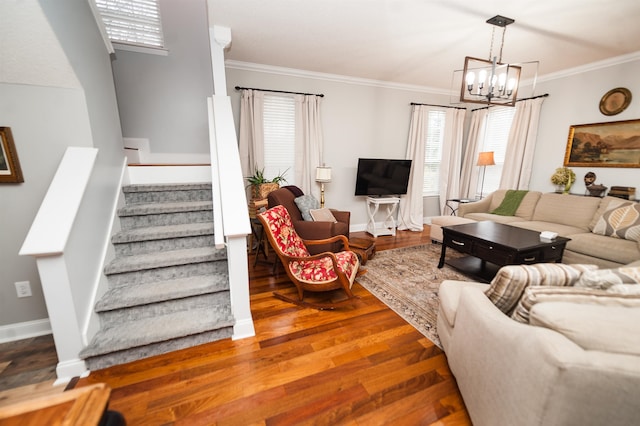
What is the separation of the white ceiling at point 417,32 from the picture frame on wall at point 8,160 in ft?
6.23

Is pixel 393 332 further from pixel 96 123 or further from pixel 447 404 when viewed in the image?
pixel 96 123

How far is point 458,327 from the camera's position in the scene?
4.79ft

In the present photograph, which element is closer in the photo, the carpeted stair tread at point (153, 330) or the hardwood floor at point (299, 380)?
Answer: the hardwood floor at point (299, 380)

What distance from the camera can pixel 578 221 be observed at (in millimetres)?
3383

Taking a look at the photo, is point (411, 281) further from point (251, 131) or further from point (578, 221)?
point (251, 131)

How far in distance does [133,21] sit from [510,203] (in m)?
6.01

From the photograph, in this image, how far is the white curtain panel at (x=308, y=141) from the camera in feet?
13.2

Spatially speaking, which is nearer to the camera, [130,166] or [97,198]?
[97,198]

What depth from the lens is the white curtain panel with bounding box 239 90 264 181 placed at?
3.71 metres

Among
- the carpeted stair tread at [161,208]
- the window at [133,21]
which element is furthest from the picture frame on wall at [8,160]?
the window at [133,21]

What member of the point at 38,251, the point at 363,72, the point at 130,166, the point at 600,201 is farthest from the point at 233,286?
the point at 600,201

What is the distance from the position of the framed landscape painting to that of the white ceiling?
905 millimetres

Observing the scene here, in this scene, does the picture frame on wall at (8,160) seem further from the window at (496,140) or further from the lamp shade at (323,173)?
the window at (496,140)

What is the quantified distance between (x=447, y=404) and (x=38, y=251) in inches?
95.1
